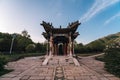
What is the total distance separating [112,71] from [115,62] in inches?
26.8

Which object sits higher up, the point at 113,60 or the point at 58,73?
the point at 113,60

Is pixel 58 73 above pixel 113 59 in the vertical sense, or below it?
below

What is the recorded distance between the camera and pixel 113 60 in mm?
11766

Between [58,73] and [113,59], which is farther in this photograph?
[113,59]

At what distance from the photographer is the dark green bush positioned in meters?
11.2

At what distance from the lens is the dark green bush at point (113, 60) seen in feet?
36.7

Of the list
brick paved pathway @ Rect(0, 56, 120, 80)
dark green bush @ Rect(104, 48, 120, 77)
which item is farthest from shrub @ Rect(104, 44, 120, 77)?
brick paved pathway @ Rect(0, 56, 120, 80)

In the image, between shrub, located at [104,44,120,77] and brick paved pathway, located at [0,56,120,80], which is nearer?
brick paved pathway, located at [0,56,120,80]

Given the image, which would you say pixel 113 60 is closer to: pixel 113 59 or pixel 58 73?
pixel 113 59

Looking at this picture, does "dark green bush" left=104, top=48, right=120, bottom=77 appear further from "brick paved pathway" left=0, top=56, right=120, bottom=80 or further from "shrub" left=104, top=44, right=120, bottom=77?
"brick paved pathway" left=0, top=56, right=120, bottom=80

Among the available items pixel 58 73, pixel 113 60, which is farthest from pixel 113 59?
pixel 58 73

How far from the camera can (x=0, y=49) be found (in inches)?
1614

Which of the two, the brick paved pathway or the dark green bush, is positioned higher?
the dark green bush

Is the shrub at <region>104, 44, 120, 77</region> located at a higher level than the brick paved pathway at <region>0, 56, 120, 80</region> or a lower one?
higher
